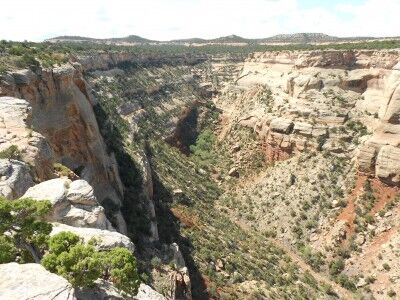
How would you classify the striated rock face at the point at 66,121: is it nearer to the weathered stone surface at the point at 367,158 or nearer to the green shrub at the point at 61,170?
the green shrub at the point at 61,170

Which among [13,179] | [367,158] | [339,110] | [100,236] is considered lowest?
[367,158]

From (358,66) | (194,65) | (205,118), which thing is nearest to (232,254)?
(358,66)

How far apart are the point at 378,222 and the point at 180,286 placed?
32.3 m

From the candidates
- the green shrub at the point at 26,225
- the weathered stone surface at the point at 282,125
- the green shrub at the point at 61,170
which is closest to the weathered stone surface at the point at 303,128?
the weathered stone surface at the point at 282,125

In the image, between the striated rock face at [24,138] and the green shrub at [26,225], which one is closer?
the green shrub at [26,225]

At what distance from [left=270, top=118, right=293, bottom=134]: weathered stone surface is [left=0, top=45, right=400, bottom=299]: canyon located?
Answer: 0.39 meters

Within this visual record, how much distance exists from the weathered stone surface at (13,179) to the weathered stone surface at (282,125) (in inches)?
2177

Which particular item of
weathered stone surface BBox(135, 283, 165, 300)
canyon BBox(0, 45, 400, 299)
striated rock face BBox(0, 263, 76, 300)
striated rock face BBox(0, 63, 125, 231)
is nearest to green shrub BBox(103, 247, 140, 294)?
canyon BBox(0, 45, 400, 299)

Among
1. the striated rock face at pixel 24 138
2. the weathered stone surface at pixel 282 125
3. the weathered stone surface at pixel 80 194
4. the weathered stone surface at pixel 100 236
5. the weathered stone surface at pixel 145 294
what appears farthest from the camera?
the weathered stone surface at pixel 282 125

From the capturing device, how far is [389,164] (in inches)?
2413

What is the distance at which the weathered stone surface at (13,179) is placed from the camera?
88.8 ft

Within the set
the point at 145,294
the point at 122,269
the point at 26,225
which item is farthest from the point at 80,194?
the point at 122,269

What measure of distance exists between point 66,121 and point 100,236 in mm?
23172

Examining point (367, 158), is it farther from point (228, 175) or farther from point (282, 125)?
point (228, 175)
